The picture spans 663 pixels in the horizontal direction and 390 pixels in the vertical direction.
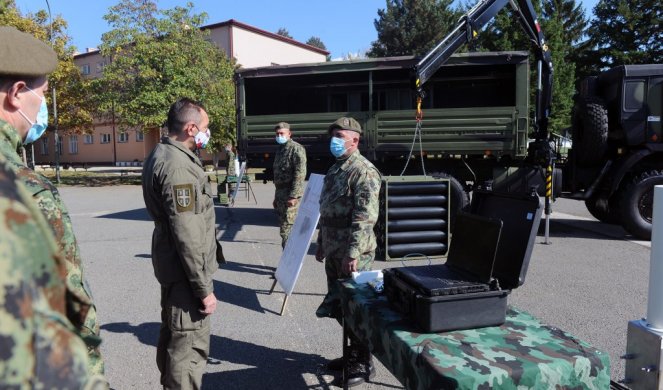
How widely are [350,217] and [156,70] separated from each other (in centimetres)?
1914

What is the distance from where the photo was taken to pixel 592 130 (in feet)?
27.2

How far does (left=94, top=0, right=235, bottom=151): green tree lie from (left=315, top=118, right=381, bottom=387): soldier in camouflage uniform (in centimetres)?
1741

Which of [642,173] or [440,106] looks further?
[440,106]

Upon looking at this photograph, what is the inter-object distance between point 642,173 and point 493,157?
2475mm

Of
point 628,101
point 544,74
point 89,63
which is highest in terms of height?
point 89,63

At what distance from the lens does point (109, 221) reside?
431 inches

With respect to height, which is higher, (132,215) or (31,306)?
(31,306)

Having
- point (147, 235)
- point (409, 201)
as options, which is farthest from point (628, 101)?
point (147, 235)

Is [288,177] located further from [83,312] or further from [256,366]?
[83,312]

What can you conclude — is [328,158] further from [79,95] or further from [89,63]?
[89,63]

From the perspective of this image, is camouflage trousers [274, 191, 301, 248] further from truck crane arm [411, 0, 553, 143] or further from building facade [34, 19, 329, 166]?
building facade [34, 19, 329, 166]

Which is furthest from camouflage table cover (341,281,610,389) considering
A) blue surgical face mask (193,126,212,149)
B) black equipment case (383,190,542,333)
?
blue surgical face mask (193,126,212,149)

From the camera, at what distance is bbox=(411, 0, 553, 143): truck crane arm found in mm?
8156

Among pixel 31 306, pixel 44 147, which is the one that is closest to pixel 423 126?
pixel 31 306
